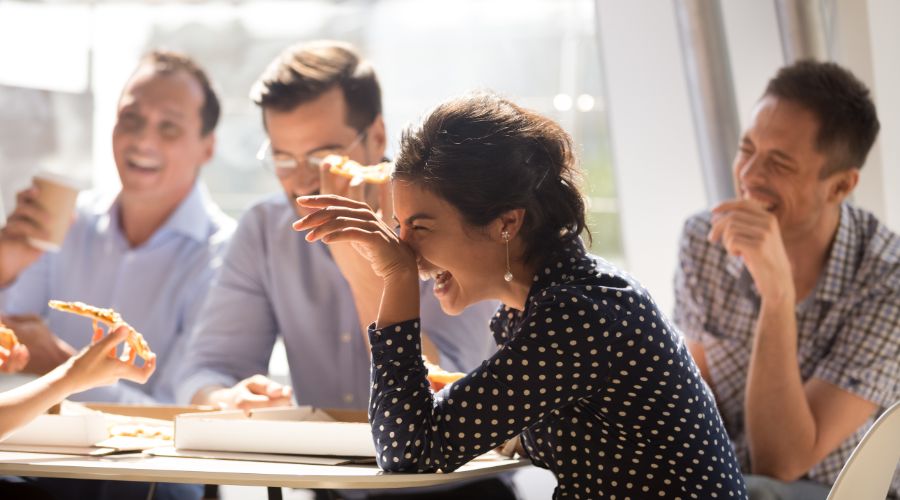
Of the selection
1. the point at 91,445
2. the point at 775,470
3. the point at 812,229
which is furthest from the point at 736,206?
the point at 91,445

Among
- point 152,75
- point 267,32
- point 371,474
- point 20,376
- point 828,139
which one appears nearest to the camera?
point 371,474

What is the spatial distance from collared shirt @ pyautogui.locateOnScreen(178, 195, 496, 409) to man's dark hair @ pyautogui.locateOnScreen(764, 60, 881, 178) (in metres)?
0.93

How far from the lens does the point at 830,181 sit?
8.59 ft

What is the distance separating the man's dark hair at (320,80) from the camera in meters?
2.80

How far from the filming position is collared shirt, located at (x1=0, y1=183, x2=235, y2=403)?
3473 mm

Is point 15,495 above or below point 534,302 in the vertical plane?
below

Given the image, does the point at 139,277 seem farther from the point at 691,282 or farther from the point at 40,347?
the point at 691,282

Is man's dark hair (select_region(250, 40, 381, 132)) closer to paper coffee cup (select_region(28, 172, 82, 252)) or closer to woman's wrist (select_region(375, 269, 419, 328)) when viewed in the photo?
paper coffee cup (select_region(28, 172, 82, 252))

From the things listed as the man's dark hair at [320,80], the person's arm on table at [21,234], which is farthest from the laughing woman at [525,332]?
the person's arm on table at [21,234]

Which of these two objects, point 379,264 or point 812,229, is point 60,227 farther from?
point 812,229

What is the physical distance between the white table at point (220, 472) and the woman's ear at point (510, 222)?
0.39 m

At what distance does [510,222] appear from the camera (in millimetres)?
1772

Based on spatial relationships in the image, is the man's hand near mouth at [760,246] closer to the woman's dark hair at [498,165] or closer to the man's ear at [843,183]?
the man's ear at [843,183]

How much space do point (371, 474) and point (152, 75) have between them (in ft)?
7.83
